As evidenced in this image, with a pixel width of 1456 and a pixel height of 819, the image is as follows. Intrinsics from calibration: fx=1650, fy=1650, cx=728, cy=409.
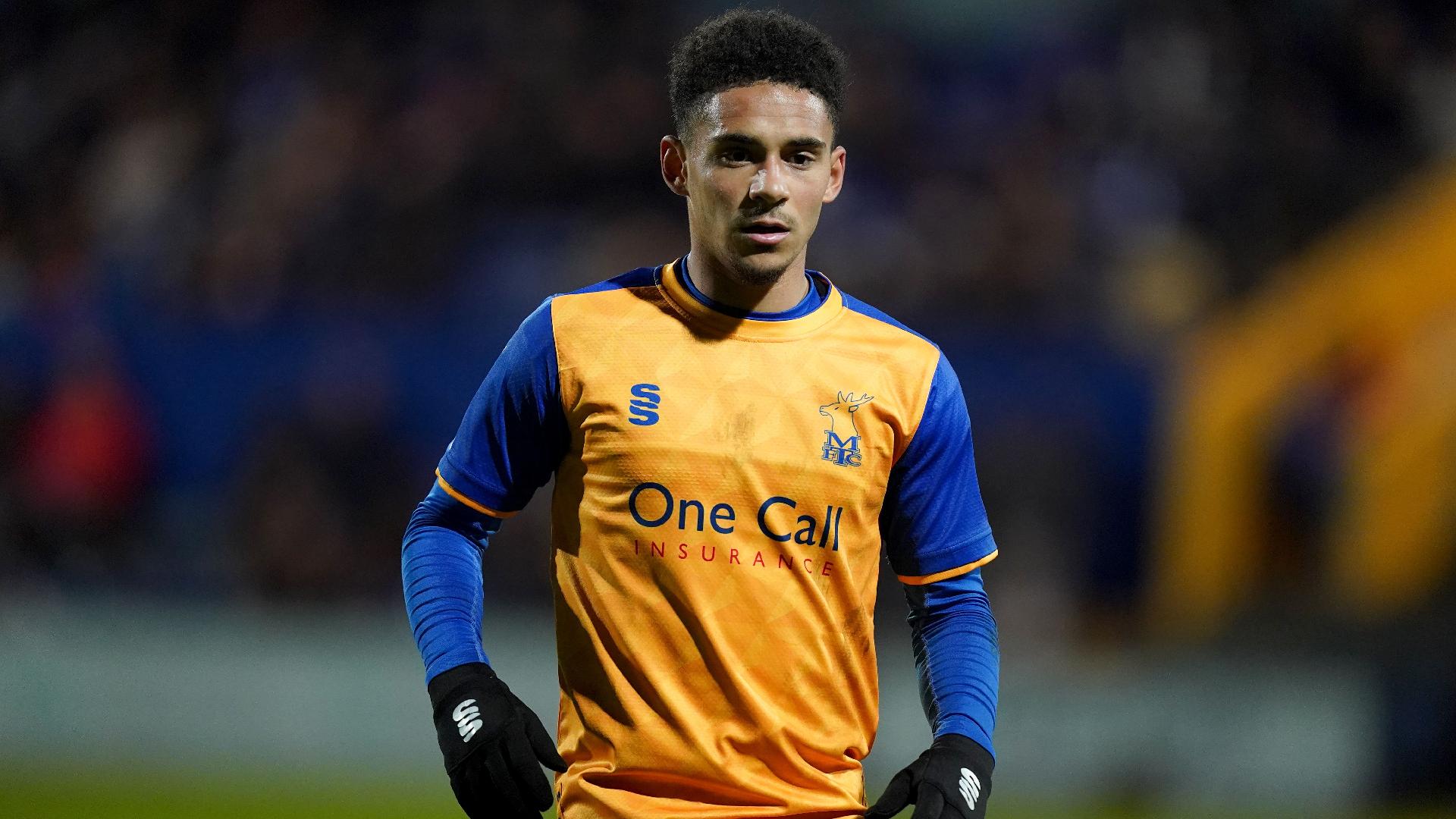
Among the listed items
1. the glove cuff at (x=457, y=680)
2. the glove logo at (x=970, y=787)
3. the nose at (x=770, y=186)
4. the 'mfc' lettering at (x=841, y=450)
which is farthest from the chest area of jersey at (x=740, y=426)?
the glove logo at (x=970, y=787)

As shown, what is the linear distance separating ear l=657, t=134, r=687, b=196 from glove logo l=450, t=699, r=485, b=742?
3.26 feet

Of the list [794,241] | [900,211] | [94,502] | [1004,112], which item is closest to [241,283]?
[94,502]

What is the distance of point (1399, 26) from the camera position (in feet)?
34.5

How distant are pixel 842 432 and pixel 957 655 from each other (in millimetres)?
463

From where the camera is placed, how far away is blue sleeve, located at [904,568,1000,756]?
291cm

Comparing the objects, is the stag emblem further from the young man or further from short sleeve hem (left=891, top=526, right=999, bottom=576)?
short sleeve hem (left=891, top=526, right=999, bottom=576)

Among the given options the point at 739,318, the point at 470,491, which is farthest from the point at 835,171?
the point at 470,491

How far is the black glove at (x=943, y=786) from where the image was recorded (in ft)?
8.92

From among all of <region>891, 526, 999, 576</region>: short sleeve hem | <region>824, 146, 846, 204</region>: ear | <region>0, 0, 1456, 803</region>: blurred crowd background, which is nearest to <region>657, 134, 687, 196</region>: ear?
<region>824, 146, 846, 204</region>: ear

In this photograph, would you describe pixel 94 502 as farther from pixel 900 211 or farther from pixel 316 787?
pixel 900 211

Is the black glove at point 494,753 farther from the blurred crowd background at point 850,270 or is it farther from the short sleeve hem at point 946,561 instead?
the blurred crowd background at point 850,270

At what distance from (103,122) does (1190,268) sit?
6.92 metres

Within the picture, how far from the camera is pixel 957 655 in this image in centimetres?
295

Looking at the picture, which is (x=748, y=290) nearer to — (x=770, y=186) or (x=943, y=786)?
(x=770, y=186)
